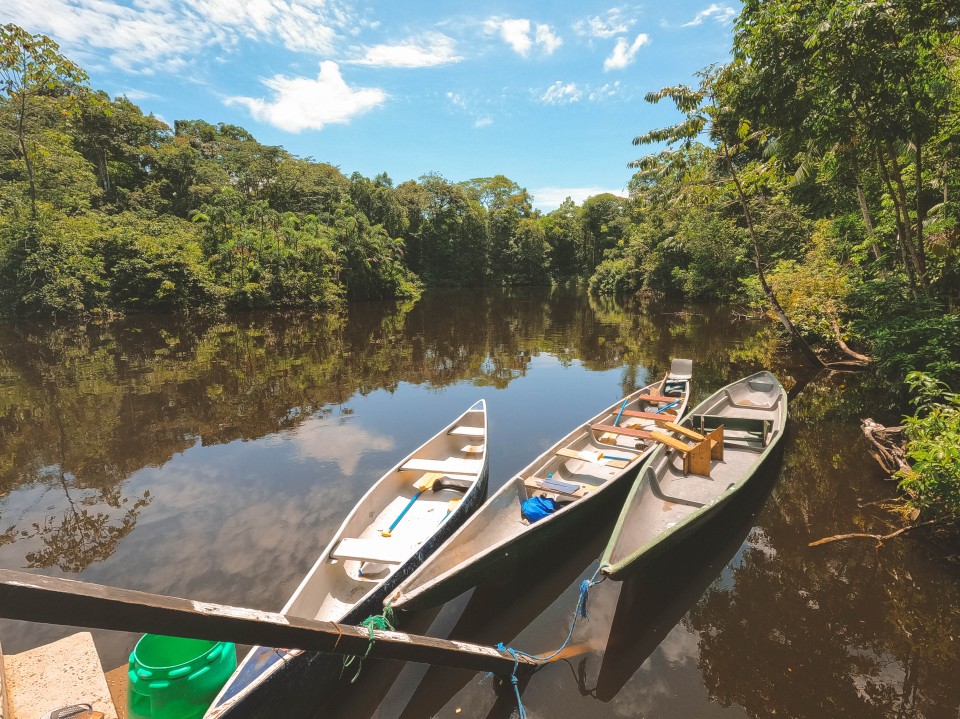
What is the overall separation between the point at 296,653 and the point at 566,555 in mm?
3288

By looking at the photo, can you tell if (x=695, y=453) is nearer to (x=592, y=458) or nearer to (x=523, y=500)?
(x=592, y=458)

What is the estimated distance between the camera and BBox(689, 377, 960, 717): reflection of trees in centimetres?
370

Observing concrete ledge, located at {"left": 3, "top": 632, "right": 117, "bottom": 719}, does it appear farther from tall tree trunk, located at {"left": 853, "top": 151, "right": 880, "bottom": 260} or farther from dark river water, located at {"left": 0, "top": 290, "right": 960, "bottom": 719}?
tall tree trunk, located at {"left": 853, "top": 151, "right": 880, "bottom": 260}

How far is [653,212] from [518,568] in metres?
36.0

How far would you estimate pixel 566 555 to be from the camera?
560 centimetres

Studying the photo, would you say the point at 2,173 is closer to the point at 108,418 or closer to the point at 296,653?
the point at 108,418

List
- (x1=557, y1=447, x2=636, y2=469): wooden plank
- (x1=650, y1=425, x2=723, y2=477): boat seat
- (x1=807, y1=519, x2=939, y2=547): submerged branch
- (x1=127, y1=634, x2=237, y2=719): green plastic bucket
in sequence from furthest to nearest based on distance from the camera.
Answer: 1. (x1=557, y1=447, x2=636, y2=469): wooden plank
2. (x1=650, y1=425, x2=723, y2=477): boat seat
3. (x1=807, y1=519, x2=939, y2=547): submerged branch
4. (x1=127, y1=634, x2=237, y2=719): green plastic bucket

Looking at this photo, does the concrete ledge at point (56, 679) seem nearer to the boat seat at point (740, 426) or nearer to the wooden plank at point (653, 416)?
the wooden plank at point (653, 416)

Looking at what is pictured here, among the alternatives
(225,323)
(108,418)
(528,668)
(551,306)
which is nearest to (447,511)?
(528,668)

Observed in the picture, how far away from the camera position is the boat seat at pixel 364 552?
4.51m

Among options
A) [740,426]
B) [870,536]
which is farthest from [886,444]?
[870,536]

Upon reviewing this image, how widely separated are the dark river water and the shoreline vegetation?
139 centimetres

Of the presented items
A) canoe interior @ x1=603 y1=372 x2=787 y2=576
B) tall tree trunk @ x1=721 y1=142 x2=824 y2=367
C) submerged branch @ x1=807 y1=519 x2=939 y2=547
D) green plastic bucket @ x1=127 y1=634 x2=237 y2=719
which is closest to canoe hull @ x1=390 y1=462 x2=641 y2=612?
canoe interior @ x1=603 y1=372 x2=787 y2=576

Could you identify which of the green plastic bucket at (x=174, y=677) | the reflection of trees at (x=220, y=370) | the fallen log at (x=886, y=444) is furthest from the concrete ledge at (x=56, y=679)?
the fallen log at (x=886, y=444)
